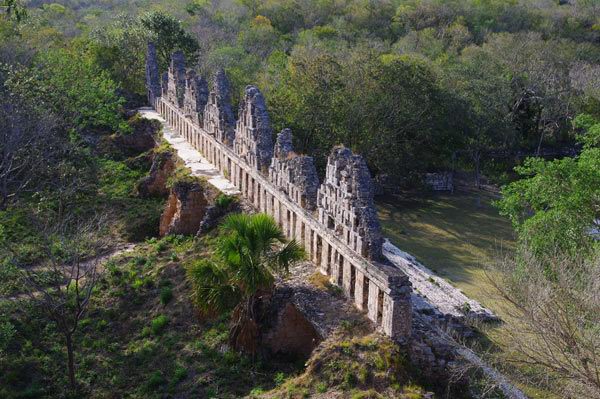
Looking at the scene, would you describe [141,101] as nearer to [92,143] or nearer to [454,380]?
[92,143]

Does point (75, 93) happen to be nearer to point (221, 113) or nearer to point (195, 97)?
point (195, 97)

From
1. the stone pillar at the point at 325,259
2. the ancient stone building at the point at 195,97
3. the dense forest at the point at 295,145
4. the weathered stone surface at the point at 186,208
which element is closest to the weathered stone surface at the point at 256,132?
the weathered stone surface at the point at 186,208

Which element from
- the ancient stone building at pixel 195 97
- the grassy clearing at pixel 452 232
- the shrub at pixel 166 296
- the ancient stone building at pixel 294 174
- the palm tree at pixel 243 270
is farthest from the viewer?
the ancient stone building at pixel 195 97

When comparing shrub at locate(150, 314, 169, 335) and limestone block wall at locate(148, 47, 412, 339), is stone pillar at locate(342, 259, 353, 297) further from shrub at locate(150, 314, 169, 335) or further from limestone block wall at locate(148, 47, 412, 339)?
shrub at locate(150, 314, 169, 335)

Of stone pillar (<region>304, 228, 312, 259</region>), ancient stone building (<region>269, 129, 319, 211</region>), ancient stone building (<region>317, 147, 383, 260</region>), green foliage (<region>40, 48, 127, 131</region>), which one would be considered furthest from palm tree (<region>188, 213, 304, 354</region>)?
green foliage (<region>40, 48, 127, 131</region>)

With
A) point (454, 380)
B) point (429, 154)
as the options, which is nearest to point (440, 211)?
point (429, 154)

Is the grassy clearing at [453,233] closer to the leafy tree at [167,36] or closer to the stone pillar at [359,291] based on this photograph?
the stone pillar at [359,291]

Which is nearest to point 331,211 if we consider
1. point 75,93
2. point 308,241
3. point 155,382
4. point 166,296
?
point 308,241
